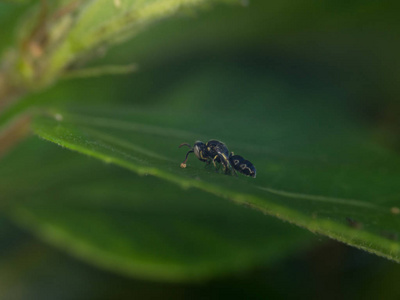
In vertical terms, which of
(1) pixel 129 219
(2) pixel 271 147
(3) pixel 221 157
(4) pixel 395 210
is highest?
(2) pixel 271 147

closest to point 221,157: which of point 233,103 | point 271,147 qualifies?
point 271,147

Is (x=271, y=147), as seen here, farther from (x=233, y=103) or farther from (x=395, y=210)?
(x=233, y=103)

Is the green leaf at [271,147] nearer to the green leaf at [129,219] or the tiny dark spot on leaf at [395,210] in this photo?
the tiny dark spot on leaf at [395,210]

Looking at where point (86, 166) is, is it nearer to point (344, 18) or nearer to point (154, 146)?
point (154, 146)

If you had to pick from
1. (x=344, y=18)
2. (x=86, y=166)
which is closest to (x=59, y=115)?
(x=86, y=166)

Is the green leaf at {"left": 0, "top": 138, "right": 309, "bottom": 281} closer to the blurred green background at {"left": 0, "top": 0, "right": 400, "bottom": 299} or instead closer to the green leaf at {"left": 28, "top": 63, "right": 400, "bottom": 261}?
the blurred green background at {"left": 0, "top": 0, "right": 400, "bottom": 299}

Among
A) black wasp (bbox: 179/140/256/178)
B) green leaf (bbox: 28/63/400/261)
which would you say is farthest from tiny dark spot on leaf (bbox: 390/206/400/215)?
black wasp (bbox: 179/140/256/178)
